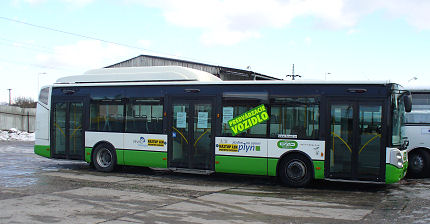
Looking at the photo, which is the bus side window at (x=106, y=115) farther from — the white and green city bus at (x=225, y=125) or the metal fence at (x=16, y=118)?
the metal fence at (x=16, y=118)

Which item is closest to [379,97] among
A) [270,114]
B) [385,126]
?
[385,126]

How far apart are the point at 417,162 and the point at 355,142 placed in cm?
436

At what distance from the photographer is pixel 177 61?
3550 centimetres

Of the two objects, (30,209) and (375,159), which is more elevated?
(375,159)

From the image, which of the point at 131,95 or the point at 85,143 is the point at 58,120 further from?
the point at 131,95

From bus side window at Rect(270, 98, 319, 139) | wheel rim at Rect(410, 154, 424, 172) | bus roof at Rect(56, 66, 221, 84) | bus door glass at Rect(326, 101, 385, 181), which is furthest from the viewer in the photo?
wheel rim at Rect(410, 154, 424, 172)

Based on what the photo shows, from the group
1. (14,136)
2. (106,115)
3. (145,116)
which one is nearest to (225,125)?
(145,116)

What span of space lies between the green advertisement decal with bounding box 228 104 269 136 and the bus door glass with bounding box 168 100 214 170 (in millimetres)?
723

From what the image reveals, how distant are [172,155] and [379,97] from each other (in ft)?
20.0

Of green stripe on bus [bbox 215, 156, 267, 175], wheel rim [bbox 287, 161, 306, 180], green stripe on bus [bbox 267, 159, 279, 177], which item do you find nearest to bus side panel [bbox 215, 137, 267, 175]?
green stripe on bus [bbox 215, 156, 267, 175]

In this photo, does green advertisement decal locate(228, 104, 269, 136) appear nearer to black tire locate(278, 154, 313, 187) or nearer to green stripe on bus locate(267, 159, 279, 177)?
green stripe on bus locate(267, 159, 279, 177)

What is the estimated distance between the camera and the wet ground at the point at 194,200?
26.6 ft

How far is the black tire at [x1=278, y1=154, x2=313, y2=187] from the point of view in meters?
11.7

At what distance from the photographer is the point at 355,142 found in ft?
36.5
